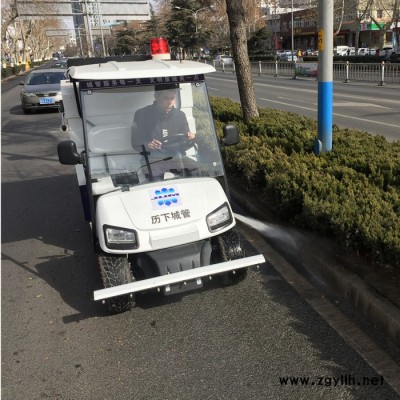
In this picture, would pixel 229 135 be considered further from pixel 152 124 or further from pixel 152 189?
pixel 152 189

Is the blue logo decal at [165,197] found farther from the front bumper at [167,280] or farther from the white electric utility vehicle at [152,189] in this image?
the front bumper at [167,280]

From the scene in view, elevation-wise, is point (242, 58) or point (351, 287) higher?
Answer: point (242, 58)

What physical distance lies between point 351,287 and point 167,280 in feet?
5.03

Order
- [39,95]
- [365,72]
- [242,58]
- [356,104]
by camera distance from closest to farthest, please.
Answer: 1. [242,58]
2. [356,104]
3. [39,95]
4. [365,72]

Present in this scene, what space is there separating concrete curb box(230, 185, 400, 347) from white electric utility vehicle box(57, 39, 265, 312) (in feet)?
2.46

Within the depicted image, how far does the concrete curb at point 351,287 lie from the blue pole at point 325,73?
2.14 metres

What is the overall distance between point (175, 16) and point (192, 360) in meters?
68.8

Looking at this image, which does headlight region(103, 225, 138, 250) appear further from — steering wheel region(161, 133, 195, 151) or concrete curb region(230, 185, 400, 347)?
concrete curb region(230, 185, 400, 347)

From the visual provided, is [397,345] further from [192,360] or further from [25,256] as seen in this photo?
[25,256]

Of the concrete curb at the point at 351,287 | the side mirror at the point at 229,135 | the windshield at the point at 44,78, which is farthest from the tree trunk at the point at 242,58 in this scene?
the windshield at the point at 44,78

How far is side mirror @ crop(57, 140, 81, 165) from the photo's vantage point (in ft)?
13.2

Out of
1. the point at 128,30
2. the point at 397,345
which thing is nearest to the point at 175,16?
the point at 128,30

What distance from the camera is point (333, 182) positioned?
4.99 metres

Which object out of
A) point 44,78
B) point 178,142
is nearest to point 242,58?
point 178,142
